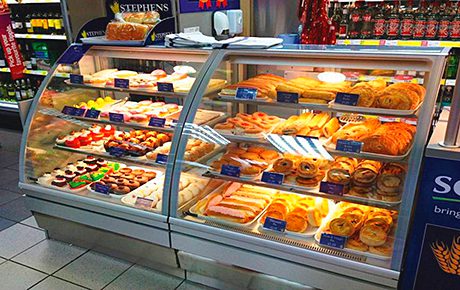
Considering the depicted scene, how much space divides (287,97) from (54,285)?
2259 mm

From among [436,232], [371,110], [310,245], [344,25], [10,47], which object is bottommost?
[310,245]

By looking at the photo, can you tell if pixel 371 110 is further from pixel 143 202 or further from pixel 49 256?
pixel 49 256

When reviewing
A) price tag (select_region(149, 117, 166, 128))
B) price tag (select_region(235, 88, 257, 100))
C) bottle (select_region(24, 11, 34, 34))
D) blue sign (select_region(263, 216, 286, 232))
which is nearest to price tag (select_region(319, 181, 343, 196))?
blue sign (select_region(263, 216, 286, 232))

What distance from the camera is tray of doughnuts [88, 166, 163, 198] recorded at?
3.08 meters

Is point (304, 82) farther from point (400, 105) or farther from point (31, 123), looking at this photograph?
point (31, 123)

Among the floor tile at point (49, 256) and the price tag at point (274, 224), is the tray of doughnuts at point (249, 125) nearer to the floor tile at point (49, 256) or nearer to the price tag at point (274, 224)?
the price tag at point (274, 224)

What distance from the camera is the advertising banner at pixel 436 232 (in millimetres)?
1917

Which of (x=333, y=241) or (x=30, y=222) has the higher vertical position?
(x=333, y=241)

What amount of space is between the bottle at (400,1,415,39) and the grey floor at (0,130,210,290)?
3.32 metres

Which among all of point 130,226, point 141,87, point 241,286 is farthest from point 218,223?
point 141,87

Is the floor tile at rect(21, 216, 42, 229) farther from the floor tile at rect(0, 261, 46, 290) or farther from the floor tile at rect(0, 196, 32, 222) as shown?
the floor tile at rect(0, 261, 46, 290)

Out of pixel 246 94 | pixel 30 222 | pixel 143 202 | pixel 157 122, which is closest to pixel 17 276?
pixel 30 222

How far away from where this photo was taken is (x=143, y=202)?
112 inches

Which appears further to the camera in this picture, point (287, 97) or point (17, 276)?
point (17, 276)
